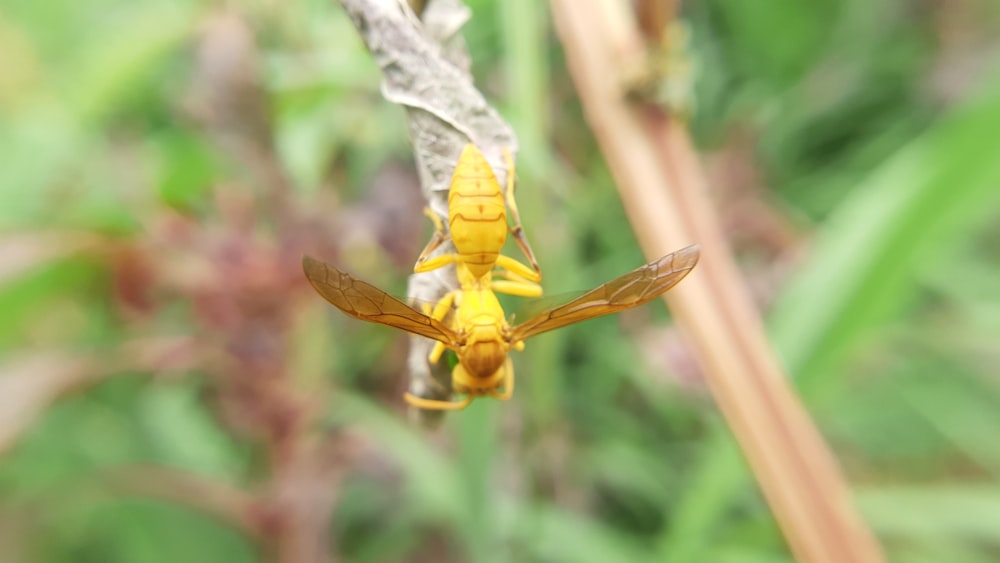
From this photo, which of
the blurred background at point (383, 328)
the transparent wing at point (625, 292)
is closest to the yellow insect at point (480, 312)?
the transparent wing at point (625, 292)

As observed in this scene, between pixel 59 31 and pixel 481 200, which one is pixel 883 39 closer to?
pixel 481 200

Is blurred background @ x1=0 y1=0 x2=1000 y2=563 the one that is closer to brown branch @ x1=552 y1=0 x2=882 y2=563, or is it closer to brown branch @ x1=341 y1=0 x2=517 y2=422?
brown branch @ x1=552 y1=0 x2=882 y2=563

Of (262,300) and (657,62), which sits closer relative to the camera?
(657,62)

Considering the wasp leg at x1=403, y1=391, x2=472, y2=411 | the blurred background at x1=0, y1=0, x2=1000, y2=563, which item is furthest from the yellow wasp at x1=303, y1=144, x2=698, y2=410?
the blurred background at x1=0, y1=0, x2=1000, y2=563

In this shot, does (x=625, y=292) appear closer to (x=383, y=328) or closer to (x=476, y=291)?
(x=476, y=291)

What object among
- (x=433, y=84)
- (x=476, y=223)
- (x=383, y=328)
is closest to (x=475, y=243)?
(x=476, y=223)

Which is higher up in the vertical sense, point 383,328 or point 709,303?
point 383,328

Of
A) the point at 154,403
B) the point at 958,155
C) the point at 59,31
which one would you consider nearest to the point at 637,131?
the point at 958,155

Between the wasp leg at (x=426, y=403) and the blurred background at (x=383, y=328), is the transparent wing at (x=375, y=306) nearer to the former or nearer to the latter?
the wasp leg at (x=426, y=403)
